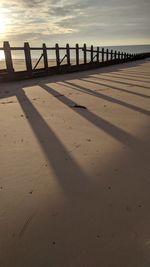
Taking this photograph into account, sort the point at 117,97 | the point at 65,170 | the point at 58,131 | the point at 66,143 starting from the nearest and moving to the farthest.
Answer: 1. the point at 65,170
2. the point at 66,143
3. the point at 58,131
4. the point at 117,97

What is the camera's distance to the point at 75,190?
7.64ft

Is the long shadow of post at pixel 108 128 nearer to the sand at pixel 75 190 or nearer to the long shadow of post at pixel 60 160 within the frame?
the sand at pixel 75 190

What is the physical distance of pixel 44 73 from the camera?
12.0 meters

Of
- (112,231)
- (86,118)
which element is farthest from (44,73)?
(112,231)

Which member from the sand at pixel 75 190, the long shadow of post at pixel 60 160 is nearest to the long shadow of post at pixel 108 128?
the sand at pixel 75 190

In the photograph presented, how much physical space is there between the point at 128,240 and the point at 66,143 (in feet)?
5.97

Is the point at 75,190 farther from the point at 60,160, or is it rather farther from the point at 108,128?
the point at 108,128

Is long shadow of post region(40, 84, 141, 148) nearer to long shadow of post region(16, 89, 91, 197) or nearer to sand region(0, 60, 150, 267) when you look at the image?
sand region(0, 60, 150, 267)

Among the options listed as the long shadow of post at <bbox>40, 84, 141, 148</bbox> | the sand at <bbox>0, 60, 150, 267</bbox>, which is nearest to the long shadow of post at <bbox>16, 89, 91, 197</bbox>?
the sand at <bbox>0, 60, 150, 267</bbox>

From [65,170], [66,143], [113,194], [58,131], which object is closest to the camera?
[113,194]

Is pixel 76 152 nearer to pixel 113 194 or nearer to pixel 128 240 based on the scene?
pixel 113 194

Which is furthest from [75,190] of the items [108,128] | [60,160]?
[108,128]

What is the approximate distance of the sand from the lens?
1676 mm

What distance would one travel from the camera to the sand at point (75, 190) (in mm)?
1676
